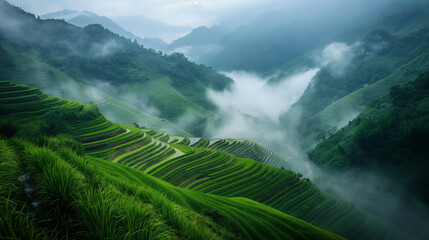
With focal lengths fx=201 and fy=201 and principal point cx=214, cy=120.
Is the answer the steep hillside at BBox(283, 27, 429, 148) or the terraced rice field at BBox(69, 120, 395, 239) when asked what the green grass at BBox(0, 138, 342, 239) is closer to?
the terraced rice field at BBox(69, 120, 395, 239)

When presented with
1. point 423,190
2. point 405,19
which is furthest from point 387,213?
point 405,19

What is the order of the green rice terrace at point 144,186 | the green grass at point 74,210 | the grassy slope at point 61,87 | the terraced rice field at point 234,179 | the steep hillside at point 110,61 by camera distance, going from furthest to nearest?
the steep hillside at point 110,61 < the grassy slope at point 61,87 < the terraced rice field at point 234,179 < the green rice terrace at point 144,186 < the green grass at point 74,210

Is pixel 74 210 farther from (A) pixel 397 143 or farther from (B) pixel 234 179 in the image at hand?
(A) pixel 397 143

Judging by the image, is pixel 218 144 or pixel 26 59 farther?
pixel 26 59

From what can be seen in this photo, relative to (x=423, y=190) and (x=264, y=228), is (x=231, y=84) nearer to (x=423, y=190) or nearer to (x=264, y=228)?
(x=423, y=190)

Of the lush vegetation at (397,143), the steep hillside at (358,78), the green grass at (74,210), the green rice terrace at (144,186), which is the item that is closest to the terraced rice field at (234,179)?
the green rice terrace at (144,186)

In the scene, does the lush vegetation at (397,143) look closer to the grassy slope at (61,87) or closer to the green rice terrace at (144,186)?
the green rice terrace at (144,186)

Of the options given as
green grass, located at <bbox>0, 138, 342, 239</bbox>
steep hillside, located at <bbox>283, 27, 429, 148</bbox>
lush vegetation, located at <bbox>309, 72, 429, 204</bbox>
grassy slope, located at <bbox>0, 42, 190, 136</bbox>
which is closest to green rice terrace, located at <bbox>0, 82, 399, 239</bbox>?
green grass, located at <bbox>0, 138, 342, 239</bbox>
